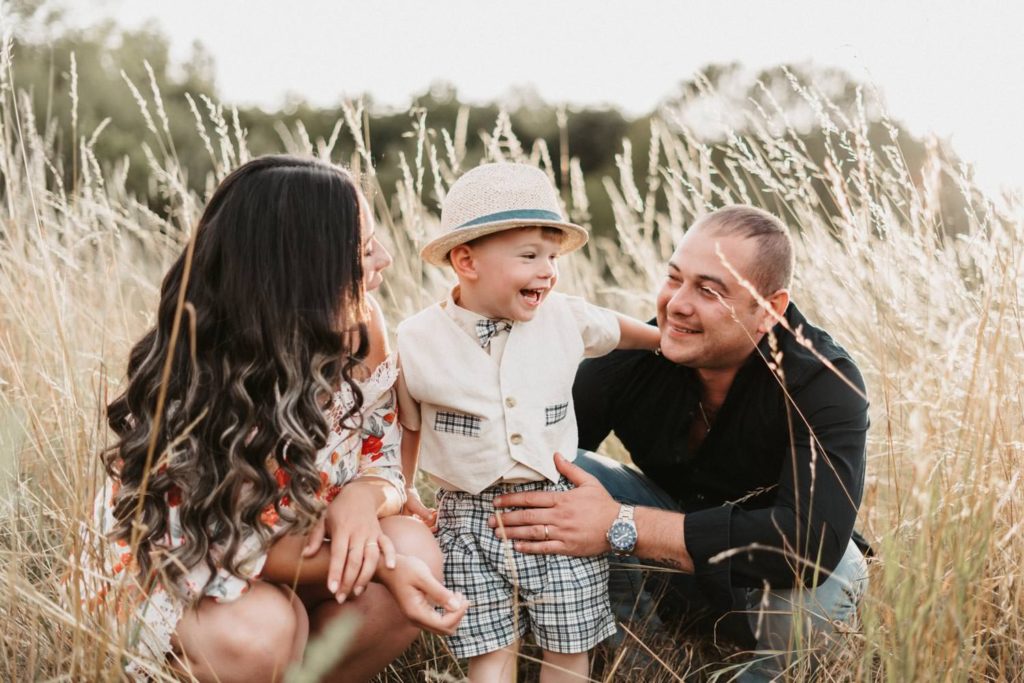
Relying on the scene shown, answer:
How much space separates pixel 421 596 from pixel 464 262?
844mm

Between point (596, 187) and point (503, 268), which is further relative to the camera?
point (596, 187)

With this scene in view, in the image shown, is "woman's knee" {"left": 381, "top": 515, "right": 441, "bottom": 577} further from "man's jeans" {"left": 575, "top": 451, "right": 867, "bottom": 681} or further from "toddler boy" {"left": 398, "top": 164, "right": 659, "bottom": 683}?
"man's jeans" {"left": 575, "top": 451, "right": 867, "bottom": 681}

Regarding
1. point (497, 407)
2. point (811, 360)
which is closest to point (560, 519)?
point (497, 407)

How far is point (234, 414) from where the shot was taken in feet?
6.20

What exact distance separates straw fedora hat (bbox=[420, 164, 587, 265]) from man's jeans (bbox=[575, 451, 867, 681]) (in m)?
0.86

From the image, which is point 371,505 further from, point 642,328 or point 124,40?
point 124,40

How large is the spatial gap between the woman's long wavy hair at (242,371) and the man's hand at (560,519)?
0.54m

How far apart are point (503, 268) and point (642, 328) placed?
611 mm

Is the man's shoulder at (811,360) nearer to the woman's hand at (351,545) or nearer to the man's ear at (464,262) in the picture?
the man's ear at (464,262)

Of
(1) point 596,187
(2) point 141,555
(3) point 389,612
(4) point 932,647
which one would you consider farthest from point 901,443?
(1) point 596,187

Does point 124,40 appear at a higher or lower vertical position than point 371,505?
higher

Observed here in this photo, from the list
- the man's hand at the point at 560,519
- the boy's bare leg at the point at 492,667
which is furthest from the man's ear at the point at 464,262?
the boy's bare leg at the point at 492,667

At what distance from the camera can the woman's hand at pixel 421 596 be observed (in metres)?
1.92

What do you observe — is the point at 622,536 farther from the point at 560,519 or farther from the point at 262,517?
the point at 262,517
